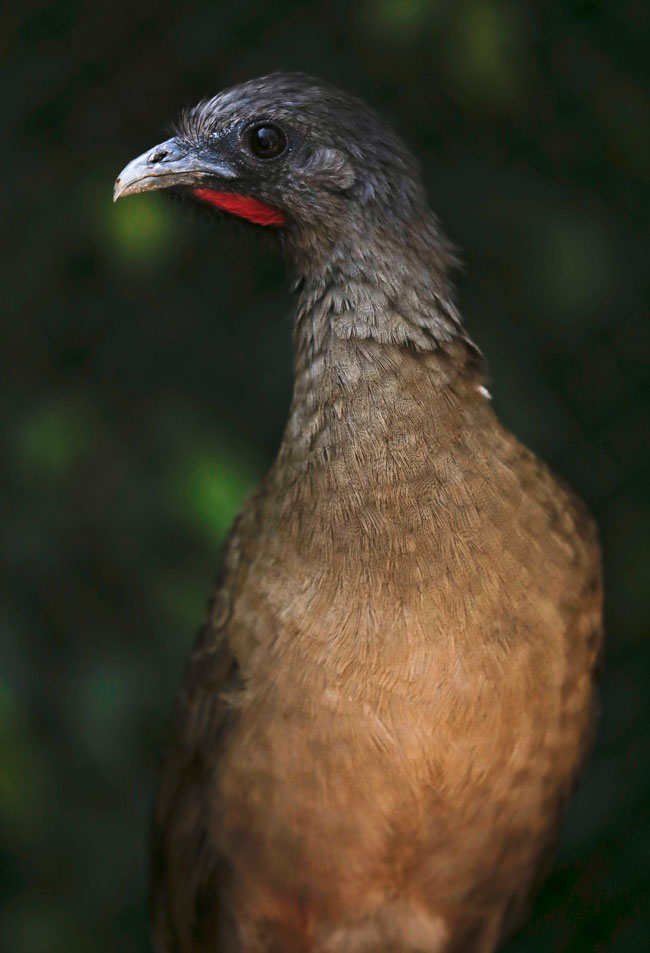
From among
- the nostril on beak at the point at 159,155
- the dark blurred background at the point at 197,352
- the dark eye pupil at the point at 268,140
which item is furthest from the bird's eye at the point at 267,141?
the dark blurred background at the point at 197,352

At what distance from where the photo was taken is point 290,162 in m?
1.48

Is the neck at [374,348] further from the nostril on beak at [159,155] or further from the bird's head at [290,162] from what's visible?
the nostril on beak at [159,155]

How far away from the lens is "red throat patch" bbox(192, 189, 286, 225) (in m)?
1.52

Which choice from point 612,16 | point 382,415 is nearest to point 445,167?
point 612,16

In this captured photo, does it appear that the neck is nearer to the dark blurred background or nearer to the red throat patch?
the red throat patch

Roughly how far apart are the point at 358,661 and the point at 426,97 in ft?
3.54

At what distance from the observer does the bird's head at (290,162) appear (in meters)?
1.46

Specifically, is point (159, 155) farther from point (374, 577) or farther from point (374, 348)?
point (374, 577)

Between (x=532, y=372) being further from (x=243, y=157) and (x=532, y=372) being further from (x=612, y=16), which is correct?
(x=243, y=157)

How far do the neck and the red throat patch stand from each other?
3.4 inches

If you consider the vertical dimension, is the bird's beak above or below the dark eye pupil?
below

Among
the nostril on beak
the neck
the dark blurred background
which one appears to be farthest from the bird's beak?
the dark blurred background

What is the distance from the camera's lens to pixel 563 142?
2.08m

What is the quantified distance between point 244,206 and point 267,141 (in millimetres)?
93
